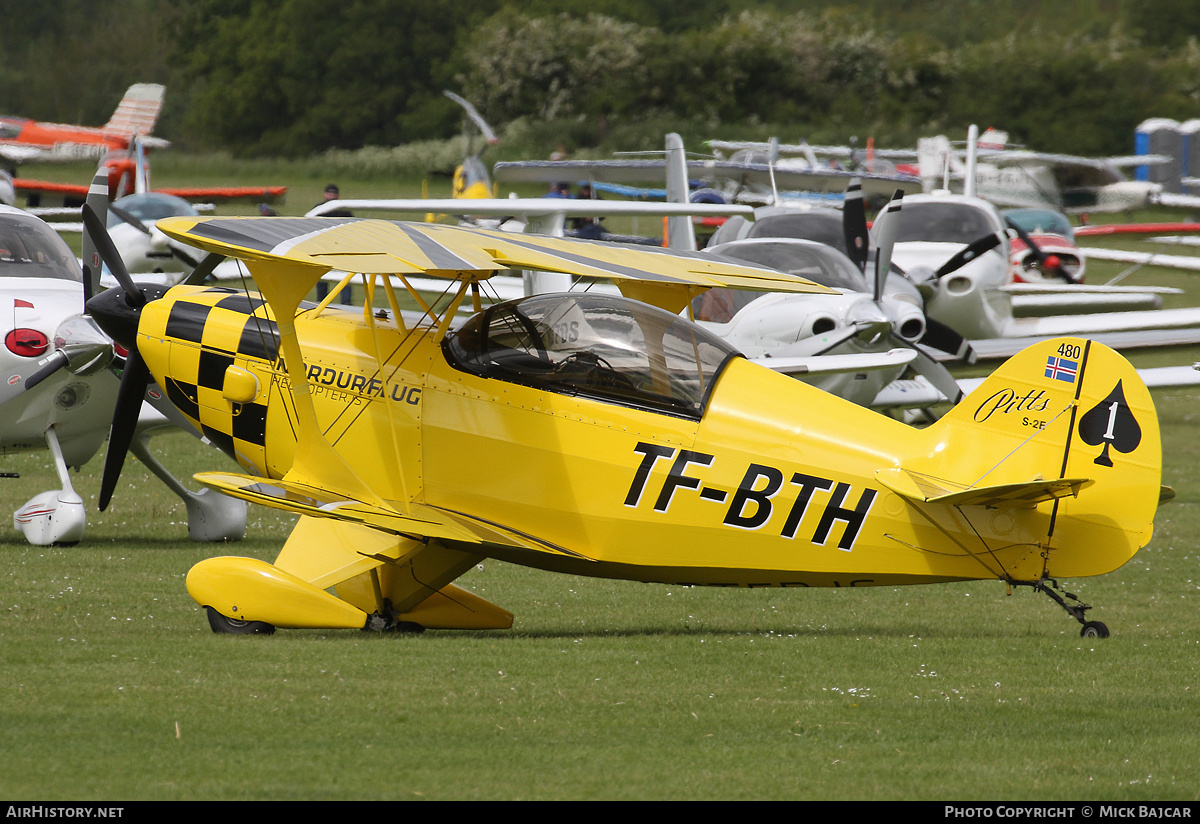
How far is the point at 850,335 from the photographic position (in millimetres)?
13602

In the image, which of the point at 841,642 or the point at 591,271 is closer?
the point at 591,271

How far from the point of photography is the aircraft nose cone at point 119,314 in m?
8.87

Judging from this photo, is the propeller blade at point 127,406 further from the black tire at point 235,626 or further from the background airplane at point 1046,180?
the background airplane at point 1046,180

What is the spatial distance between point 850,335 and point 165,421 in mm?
6532

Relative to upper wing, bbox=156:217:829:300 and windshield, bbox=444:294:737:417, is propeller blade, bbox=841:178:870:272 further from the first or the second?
windshield, bbox=444:294:737:417

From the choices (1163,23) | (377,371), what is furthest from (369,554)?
(1163,23)

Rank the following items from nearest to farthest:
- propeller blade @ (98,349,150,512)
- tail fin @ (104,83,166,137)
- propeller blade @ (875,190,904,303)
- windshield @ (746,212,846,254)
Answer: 1. propeller blade @ (98,349,150,512)
2. propeller blade @ (875,190,904,303)
3. windshield @ (746,212,846,254)
4. tail fin @ (104,83,166,137)

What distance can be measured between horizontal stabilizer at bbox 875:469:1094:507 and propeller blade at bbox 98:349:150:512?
4.83 meters

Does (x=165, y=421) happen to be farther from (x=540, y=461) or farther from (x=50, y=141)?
(x=50, y=141)

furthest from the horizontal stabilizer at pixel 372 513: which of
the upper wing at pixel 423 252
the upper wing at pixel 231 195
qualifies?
the upper wing at pixel 231 195

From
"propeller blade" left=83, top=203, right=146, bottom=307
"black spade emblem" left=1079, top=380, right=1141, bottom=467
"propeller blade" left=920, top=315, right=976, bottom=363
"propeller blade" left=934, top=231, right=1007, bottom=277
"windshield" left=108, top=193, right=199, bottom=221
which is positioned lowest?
"windshield" left=108, top=193, right=199, bottom=221

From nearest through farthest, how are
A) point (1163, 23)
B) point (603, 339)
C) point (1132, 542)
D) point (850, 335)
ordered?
1. point (1132, 542)
2. point (603, 339)
3. point (850, 335)
4. point (1163, 23)

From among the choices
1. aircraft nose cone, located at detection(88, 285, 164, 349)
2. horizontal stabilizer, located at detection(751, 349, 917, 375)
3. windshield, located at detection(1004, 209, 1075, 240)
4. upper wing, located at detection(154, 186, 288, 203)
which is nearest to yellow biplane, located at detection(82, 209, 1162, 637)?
aircraft nose cone, located at detection(88, 285, 164, 349)

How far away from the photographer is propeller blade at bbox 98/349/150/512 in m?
9.02
